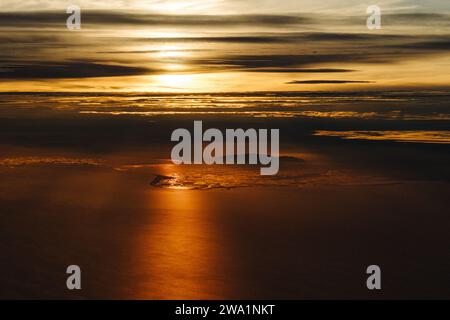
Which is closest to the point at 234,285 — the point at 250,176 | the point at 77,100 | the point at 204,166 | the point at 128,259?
the point at 128,259

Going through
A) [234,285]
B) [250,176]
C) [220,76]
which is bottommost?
[234,285]

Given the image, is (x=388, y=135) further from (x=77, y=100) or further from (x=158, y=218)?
(x=77, y=100)

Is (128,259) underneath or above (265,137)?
underneath

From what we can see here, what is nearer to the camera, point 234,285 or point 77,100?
point 234,285

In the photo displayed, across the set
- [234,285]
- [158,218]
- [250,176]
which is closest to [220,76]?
[250,176]

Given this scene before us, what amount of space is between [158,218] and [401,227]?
11.3ft

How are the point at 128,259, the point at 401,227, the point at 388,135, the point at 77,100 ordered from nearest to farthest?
the point at 128,259, the point at 401,227, the point at 388,135, the point at 77,100

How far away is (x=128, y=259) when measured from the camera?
9352mm

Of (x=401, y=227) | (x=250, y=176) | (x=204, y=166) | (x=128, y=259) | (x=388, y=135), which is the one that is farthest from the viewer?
(x=388, y=135)

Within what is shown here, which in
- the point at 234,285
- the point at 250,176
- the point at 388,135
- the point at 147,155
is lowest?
the point at 234,285

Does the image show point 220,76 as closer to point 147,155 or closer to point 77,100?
point 77,100

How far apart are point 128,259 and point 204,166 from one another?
6815mm

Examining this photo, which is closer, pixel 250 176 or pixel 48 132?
pixel 250 176

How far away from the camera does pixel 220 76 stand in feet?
153
